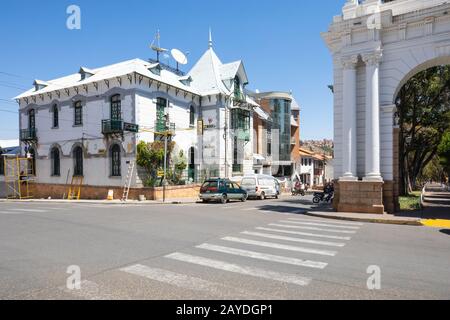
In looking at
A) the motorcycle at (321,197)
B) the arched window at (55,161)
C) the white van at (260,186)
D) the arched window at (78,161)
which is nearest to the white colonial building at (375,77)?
the motorcycle at (321,197)

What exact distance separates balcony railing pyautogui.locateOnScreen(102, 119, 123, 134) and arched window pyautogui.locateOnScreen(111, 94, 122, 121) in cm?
65

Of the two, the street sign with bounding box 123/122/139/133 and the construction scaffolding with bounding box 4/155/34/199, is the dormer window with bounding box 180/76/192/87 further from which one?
the construction scaffolding with bounding box 4/155/34/199

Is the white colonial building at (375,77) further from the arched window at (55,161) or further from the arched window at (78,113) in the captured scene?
the arched window at (55,161)

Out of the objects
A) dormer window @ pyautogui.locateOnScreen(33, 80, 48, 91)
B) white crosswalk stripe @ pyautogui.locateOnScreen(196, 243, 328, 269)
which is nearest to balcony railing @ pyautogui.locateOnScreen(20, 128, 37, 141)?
dormer window @ pyautogui.locateOnScreen(33, 80, 48, 91)

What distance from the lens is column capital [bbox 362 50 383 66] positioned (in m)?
14.6

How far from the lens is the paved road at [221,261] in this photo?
4.97m

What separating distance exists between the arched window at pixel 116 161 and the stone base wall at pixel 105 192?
4.73ft

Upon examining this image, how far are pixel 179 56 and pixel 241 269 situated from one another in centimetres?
2986

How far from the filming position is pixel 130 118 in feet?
82.3

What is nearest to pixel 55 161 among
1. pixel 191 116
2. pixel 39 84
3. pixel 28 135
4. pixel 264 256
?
pixel 28 135

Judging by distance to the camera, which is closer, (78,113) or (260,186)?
(260,186)

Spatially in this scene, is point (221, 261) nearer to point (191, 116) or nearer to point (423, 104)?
point (191, 116)

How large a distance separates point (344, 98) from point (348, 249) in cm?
946

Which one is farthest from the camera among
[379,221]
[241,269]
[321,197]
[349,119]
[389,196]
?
[321,197]
